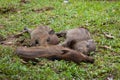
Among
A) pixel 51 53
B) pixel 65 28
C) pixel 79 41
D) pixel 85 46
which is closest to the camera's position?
pixel 51 53

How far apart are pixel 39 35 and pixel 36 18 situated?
10.6ft

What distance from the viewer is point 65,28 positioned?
1030cm

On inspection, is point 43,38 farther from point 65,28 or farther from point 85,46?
point 65,28

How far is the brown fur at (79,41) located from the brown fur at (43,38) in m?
0.32

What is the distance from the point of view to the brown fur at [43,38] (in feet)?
26.9

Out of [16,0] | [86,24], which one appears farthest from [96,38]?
[16,0]

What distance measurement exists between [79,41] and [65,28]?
214cm

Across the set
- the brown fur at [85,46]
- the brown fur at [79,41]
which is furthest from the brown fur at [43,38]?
the brown fur at [85,46]

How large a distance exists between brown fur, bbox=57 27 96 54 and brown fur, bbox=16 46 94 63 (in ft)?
1.39

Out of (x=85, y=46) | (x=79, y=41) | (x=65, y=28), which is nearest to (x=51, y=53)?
(x=85, y=46)

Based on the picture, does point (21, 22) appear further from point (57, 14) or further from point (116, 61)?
point (116, 61)

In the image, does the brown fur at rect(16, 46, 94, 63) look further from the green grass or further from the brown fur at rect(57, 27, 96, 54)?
the brown fur at rect(57, 27, 96, 54)

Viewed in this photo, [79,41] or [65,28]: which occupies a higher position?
[79,41]

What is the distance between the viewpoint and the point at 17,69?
22.2 ft
